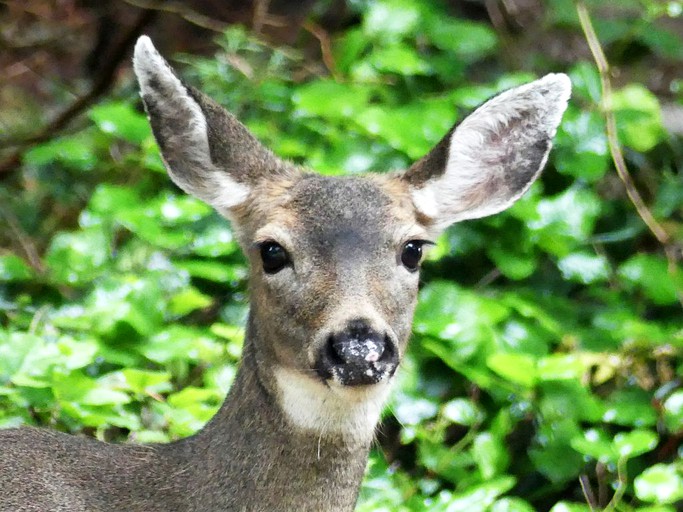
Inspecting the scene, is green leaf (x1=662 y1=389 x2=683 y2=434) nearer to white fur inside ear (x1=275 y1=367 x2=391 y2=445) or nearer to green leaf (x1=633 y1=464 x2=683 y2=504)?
green leaf (x1=633 y1=464 x2=683 y2=504)

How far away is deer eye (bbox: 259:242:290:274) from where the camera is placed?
160 inches

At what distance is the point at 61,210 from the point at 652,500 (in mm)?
4451

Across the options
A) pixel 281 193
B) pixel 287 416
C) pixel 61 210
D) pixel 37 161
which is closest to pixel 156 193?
pixel 37 161

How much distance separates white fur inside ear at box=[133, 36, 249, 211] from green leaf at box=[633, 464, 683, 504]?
182cm

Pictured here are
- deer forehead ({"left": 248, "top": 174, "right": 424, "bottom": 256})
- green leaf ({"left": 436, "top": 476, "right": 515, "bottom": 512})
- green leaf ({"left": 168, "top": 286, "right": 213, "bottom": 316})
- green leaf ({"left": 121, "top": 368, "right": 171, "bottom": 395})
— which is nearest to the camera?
deer forehead ({"left": 248, "top": 174, "right": 424, "bottom": 256})

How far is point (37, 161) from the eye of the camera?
268 inches

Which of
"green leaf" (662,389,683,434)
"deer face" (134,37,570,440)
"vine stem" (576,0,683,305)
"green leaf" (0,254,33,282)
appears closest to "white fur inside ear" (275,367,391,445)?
"deer face" (134,37,570,440)

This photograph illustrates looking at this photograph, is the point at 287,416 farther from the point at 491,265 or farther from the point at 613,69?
the point at 613,69

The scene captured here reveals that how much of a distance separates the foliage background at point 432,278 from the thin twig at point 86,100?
0.05 metres

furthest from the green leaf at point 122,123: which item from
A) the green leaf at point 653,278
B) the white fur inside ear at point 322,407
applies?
the white fur inside ear at point 322,407

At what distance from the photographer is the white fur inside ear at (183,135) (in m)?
4.34

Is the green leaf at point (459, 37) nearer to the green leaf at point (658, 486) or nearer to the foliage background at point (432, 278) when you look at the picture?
the foliage background at point (432, 278)

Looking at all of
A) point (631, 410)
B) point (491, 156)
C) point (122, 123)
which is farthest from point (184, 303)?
point (631, 410)

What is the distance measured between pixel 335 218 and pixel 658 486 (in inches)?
67.3
